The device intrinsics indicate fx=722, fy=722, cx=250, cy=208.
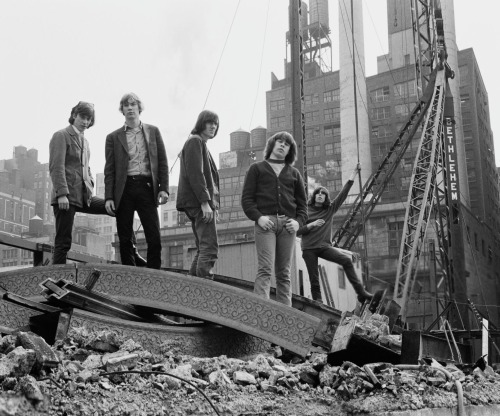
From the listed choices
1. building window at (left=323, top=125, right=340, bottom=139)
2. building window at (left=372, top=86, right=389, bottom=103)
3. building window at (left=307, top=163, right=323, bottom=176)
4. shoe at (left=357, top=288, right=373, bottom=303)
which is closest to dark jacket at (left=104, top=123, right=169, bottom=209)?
shoe at (left=357, top=288, right=373, bottom=303)

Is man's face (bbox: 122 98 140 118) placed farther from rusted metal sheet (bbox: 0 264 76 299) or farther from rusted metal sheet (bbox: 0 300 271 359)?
rusted metal sheet (bbox: 0 300 271 359)

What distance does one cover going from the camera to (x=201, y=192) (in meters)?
6.84

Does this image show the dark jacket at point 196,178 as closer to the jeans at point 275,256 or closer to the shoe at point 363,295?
the jeans at point 275,256

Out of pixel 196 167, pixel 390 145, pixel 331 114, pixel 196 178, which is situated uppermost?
pixel 331 114

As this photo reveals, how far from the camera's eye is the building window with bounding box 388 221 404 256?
44.4m

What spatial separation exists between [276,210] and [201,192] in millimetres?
752

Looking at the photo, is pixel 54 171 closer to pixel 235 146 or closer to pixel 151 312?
pixel 151 312

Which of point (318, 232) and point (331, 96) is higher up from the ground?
point (331, 96)

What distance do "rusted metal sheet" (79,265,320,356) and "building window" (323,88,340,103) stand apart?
69.5 metres

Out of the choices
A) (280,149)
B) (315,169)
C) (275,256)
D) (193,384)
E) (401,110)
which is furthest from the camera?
(315,169)

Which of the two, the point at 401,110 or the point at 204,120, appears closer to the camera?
the point at 204,120

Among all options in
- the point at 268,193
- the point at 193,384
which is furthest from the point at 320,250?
the point at 193,384

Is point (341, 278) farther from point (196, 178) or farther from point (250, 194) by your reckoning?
point (196, 178)

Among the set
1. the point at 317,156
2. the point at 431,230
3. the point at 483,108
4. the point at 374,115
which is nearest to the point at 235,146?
the point at 317,156
